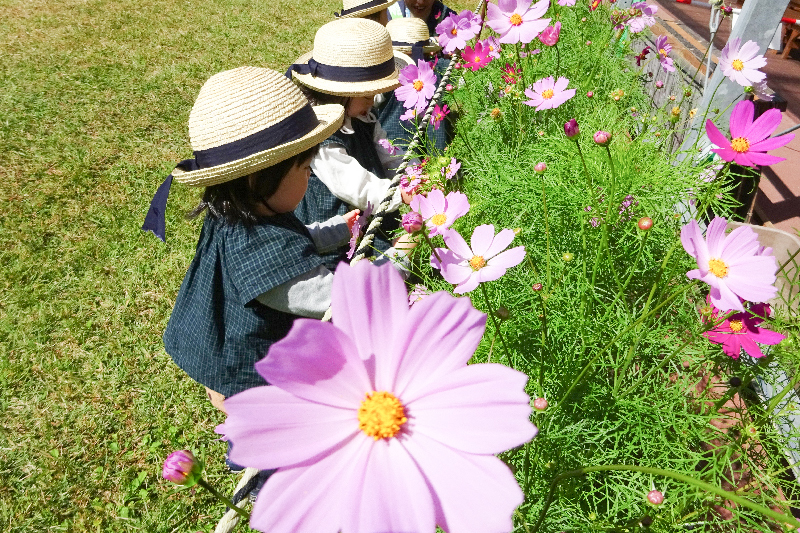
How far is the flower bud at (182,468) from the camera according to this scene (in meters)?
0.55

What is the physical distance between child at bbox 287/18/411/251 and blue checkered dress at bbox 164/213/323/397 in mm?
521

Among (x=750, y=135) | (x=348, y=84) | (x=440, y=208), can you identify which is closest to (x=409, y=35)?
(x=348, y=84)

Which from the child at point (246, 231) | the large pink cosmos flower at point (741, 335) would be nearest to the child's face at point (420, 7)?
the child at point (246, 231)

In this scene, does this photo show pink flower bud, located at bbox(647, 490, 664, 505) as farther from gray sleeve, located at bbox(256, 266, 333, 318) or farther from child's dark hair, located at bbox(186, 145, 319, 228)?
child's dark hair, located at bbox(186, 145, 319, 228)

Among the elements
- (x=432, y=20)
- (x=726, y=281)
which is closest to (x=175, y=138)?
(x=432, y=20)

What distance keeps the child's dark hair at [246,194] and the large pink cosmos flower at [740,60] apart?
3.81ft

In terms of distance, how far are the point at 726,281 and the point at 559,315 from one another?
0.40 meters

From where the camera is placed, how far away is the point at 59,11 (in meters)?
5.10

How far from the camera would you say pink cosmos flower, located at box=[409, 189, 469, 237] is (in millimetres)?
936

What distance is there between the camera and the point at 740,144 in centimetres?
81

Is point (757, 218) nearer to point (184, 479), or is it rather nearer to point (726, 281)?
point (726, 281)

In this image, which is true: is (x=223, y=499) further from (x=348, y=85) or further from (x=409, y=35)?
(x=409, y=35)

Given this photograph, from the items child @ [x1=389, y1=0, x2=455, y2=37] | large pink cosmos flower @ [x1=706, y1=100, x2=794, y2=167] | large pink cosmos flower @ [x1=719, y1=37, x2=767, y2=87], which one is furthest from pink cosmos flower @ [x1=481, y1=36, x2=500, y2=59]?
child @ [x1=389, y1=0, x2=455, y2=37]

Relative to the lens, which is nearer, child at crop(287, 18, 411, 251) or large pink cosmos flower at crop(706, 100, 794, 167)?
large pink cosmos flower at crop(706, 100, 794, 167)
